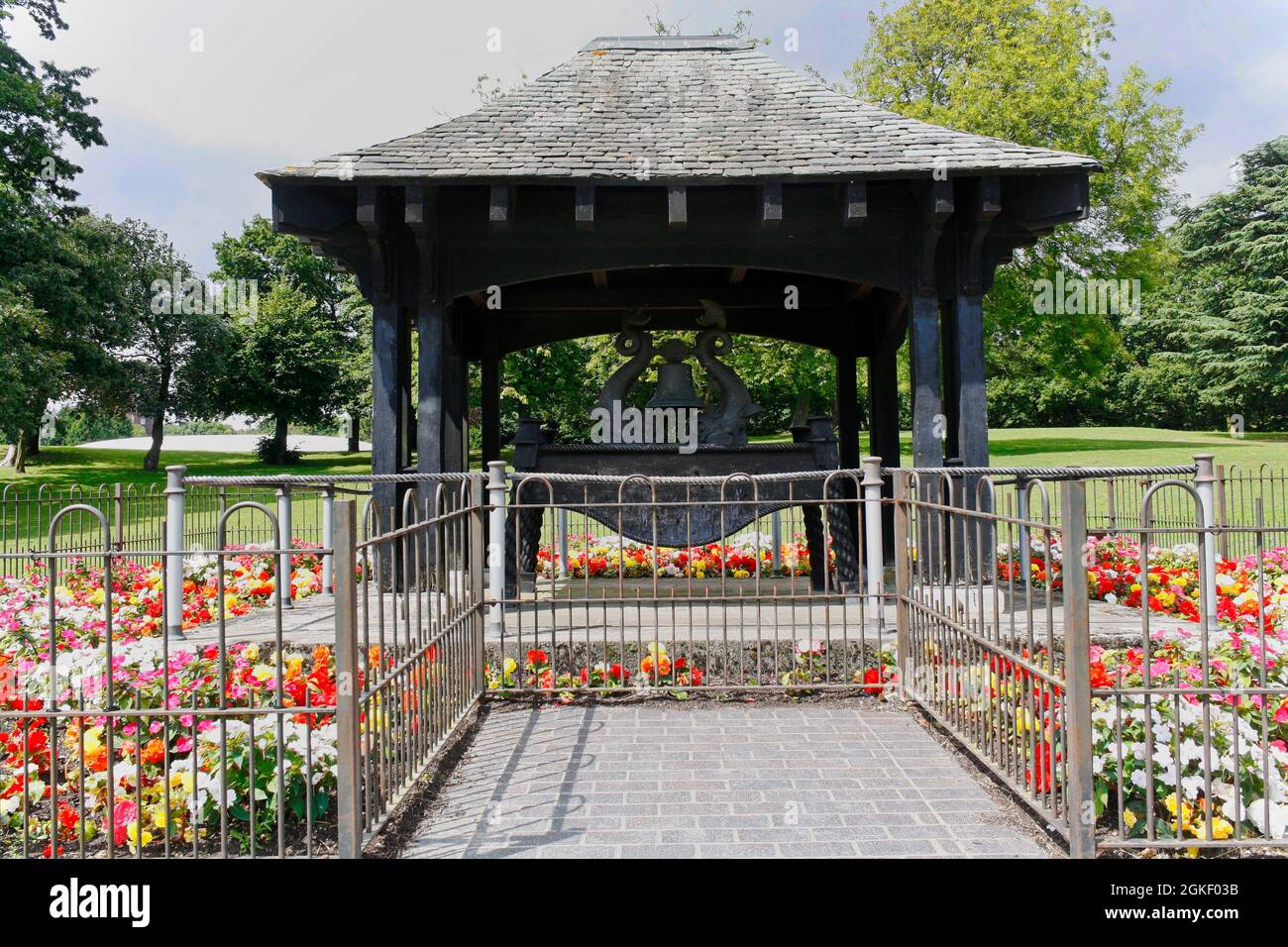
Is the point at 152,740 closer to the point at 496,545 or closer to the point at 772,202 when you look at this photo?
the point at 496,545

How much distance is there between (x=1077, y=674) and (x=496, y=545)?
400cm

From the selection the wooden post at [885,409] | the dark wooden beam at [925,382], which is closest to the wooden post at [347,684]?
the dark wooden beam at [925,382]

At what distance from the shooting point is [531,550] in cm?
951

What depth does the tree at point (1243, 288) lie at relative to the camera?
38.3 metres

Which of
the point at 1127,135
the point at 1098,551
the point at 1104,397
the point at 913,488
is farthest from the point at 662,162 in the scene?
the point at 1104,397

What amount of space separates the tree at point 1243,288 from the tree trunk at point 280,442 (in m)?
42.0

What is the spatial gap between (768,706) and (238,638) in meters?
→ 3.68

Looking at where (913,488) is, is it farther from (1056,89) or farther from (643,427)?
(1056,89)

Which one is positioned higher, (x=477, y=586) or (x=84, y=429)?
(x=84, y=429)

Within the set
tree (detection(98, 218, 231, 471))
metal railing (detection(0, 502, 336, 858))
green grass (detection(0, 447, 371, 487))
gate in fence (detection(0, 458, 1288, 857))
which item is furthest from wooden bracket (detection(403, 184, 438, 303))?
tree (detection(98, 218, 231, 471))

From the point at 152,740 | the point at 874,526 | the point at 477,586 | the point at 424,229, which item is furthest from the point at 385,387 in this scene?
the point at 874,526

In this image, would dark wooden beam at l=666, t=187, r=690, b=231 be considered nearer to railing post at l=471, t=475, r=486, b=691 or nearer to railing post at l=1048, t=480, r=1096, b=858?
railing post at l=471, t=475, r=486, b=691

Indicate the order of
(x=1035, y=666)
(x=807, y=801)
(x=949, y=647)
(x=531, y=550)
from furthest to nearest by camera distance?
(x=531, y=550) < (x=949, y=647) < (x=807, y=801) < (x=1035, y=666)

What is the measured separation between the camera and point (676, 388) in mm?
9844
